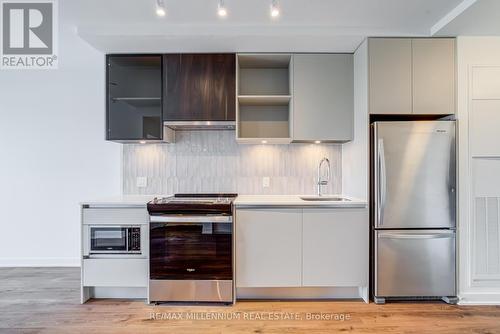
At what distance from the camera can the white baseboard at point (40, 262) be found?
3.53 meters

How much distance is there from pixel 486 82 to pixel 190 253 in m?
3.01

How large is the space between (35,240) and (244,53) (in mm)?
3412

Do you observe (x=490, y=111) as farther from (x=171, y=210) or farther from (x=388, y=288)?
(x=171, y=210)

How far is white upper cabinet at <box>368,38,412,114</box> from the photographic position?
2.53 meters

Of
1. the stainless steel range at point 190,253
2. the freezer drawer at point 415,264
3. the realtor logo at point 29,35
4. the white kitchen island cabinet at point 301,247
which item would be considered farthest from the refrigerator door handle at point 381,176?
the realtor logo at point 29,35

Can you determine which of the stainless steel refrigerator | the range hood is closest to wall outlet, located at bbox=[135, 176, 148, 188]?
the range hood

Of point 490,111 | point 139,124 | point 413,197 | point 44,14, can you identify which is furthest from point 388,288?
point 44,14

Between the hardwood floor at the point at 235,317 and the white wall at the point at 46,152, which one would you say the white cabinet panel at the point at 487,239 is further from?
the white wall at the point at 46,152

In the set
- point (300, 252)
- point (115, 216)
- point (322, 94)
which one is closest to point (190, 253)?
point (115, 216)

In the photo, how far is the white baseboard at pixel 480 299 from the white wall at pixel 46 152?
148 inches

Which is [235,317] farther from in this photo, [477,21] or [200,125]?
[477,21]

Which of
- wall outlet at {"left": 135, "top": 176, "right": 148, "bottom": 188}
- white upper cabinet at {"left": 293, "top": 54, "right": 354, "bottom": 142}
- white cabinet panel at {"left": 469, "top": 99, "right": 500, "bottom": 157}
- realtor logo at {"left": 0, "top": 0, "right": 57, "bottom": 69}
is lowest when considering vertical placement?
wall outlet at {"left": 135, "top": 176, "right": 148, "bottom": 188}

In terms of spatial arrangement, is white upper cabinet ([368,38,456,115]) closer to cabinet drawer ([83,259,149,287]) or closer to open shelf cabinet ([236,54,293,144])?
open shelf cabinet ([236,54,293,144])

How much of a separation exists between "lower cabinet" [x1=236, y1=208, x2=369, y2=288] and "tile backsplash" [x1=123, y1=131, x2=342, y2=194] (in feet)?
2.27
